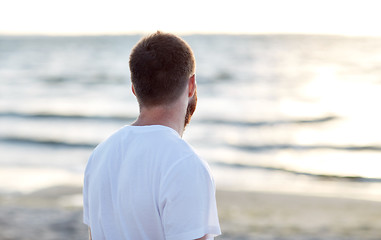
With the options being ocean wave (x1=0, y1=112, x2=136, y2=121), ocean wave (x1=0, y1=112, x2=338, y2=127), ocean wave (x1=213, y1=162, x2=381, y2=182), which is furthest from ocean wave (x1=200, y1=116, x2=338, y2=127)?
ocean wave (x1=213, y1=162, x2=381, y2=182)

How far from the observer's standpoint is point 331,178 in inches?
430

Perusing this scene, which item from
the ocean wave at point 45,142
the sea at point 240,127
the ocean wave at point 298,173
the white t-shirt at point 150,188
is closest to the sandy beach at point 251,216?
the sea at point 240,127

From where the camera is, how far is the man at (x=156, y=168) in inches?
71.1

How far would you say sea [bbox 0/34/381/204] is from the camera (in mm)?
10844

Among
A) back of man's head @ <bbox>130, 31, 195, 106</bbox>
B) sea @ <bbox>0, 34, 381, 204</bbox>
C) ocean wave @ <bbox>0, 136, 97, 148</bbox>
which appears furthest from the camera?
ocean wave @ <bbox>0, 136, 97, 148</bbox>

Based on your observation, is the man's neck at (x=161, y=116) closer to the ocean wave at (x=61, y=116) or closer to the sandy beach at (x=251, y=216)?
the sandy beach at (x=251, y=216)

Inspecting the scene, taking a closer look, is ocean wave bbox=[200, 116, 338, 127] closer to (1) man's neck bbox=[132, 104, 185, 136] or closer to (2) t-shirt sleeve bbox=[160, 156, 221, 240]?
(1) man's neck bbox=[132, 104, 185, 136]

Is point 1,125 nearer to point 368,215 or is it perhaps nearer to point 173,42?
point 368,215

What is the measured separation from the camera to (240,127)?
16891 mm

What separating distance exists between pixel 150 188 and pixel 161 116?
0.28 m

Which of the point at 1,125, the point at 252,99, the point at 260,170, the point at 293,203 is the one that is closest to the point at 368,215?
the point at 293,203

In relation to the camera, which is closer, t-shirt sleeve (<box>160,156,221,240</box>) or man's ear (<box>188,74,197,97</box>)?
t-shirt sleeve (<box>160,156,221,240</box>)

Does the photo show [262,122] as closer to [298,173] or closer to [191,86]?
[298,173]

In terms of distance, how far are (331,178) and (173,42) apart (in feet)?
31.5
